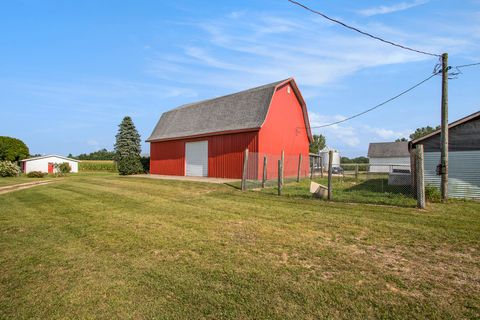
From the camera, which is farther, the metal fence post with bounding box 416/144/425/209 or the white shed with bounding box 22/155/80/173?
the white shed with bounding box 22/155/80/173

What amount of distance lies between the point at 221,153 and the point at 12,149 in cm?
4635

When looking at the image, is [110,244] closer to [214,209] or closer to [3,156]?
[214,209]

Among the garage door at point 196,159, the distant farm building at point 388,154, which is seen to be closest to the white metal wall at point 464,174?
the garage door at point 196,159

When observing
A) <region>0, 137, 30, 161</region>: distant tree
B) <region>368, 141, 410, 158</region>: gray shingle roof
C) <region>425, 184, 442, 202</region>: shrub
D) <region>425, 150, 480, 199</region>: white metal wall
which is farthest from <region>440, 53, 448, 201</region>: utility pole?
<region>0, 137, 30, 161</region>: distant tree

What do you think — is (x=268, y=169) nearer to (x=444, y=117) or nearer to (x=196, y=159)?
(x=196, y=159)

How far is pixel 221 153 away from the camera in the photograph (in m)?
19.5

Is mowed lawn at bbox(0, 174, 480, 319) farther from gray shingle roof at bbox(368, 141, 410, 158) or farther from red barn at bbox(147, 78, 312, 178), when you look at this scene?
gray shingle roof at bbox(368, 141, 410, 158)

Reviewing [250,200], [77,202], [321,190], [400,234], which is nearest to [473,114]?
[321,190]

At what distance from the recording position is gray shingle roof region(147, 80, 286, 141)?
18.6m

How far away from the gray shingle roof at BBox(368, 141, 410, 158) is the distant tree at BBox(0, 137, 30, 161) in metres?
62.2

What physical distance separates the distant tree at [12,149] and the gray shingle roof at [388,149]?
62205mm

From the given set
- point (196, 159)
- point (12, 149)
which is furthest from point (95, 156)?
point (196, 159)

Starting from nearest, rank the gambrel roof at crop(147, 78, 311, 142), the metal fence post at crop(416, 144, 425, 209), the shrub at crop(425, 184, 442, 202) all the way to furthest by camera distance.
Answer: the metal fence post at crop(416, 144, 425, 209) < the shrub at crop(425, 184, 442, 202) < the gambrel roof at crop(147, 78, 311, 142)

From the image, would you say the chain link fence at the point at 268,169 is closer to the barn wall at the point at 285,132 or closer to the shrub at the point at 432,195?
the barn wall at the point at 285,132
